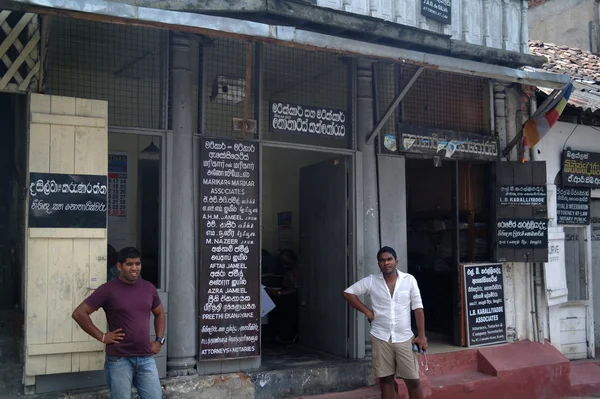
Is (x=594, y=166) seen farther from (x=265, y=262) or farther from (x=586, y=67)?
(x=265, y=262)

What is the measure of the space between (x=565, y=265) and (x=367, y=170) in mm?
3883

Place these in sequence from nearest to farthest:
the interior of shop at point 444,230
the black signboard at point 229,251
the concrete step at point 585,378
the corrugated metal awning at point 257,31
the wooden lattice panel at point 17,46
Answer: the corrugated metal awning at point 257,31
the wooden lattice panel at point 17,46
the black signboard at point 229,251
the concrete step at point 585,378
the interior of shop at point 444,230

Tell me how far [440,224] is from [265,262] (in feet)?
8.31

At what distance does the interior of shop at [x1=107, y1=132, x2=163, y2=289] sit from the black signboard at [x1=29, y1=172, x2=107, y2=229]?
7.90 ft

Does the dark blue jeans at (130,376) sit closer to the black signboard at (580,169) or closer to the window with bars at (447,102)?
the window with bars at (447,102)

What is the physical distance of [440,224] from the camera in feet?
31.0

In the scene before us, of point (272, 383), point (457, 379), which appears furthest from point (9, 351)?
point (457, 379)

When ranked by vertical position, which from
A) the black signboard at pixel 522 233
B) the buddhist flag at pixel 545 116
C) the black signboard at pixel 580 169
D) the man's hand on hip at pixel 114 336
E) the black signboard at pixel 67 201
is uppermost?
the buddhist flag at pixel 545 116

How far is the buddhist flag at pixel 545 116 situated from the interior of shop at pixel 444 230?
2.35 ft

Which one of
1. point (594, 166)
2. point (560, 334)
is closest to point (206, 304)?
point (560, 334)

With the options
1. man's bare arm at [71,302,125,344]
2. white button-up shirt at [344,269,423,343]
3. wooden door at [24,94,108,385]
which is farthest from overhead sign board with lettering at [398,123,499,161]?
man's bare arm at [71,302,125,344]

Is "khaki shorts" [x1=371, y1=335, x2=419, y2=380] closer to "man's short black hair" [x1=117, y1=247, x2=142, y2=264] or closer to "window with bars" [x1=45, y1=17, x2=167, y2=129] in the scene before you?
"man's short black hair" [x1=117, y1=247, x2=142, y2=264]

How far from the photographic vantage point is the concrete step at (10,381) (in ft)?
19.1

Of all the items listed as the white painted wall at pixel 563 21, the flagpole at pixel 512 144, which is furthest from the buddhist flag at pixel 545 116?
the white painted wall at pixel 563 21
